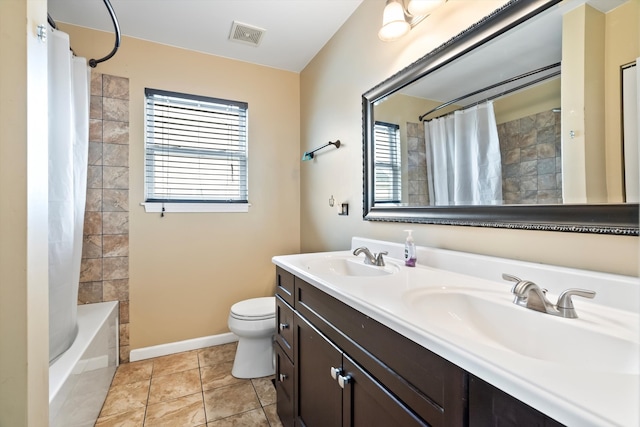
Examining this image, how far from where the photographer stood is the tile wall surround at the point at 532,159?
87 cm

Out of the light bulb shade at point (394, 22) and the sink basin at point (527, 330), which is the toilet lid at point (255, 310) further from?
the light bulb shade at point (394, 22)

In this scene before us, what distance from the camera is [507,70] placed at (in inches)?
39.8

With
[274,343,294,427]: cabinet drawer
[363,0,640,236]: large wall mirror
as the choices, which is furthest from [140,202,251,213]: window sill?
[363,0,640,236]: large wall mirror

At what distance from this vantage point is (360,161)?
1.78m

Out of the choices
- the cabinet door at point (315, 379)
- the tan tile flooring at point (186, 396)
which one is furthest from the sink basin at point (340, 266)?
the tan tile flooring at point (186, 396)

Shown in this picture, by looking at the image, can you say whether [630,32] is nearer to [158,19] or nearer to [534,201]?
[534,201]

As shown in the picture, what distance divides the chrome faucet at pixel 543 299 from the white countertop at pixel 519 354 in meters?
0.02

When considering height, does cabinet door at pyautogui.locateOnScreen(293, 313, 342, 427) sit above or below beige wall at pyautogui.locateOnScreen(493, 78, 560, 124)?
below

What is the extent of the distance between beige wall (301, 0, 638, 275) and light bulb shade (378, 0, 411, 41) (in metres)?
0.07

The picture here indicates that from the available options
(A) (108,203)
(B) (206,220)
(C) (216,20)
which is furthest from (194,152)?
(C) (216,20)

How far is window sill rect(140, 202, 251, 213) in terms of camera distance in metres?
2.17

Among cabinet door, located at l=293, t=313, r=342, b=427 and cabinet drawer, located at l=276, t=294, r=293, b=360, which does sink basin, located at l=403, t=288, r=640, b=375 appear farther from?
cabinet drawer, located at l=276, t=294, r=293, b=360

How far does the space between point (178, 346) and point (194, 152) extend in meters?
1.54

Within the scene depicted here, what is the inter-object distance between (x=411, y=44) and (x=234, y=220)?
1.80 meters
